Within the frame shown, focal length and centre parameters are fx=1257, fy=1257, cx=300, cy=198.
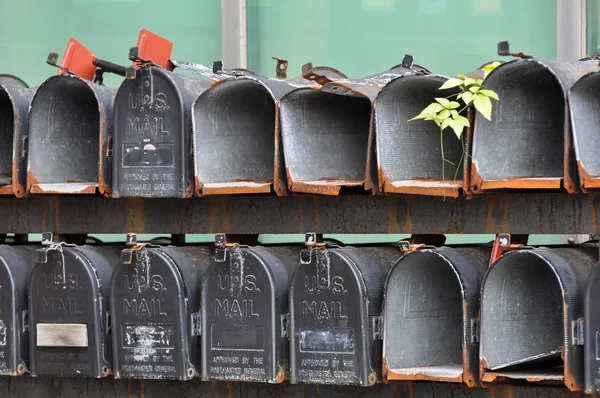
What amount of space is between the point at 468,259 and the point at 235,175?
2.65 ft

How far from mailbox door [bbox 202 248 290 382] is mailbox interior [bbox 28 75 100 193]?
0.52 meters

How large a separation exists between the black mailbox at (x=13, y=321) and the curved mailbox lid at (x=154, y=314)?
0.32 meters

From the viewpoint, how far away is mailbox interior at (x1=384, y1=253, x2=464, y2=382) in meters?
3.59

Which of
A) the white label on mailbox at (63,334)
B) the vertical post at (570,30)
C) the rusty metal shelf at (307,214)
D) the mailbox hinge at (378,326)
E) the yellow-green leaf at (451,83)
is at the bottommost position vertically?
the white label on mailbox at (63,334)

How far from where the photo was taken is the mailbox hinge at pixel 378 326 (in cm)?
360

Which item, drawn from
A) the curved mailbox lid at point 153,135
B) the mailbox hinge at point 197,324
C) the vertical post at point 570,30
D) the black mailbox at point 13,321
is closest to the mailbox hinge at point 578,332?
the mailbox hinge at point 197,324

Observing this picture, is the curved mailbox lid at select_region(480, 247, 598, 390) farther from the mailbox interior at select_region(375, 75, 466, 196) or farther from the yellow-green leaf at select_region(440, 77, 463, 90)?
the yellow-green leaf at select_region(440, 77, 463, 90)

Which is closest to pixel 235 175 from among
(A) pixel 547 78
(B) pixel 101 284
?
(B) pixel 101 284

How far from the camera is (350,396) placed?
3818 millimetres

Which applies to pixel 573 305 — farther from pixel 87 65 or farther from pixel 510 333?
pixel 87 65

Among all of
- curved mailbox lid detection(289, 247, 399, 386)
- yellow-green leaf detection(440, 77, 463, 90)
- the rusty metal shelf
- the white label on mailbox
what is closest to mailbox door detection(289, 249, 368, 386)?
curved mailbox lid detection(289, 247, 399, 386)

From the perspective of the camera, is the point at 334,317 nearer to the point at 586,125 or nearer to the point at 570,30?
the point at 586,125

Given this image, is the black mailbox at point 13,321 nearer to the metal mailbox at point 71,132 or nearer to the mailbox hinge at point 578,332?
the metal mailbox at point 71,132

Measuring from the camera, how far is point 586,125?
11.2ft
